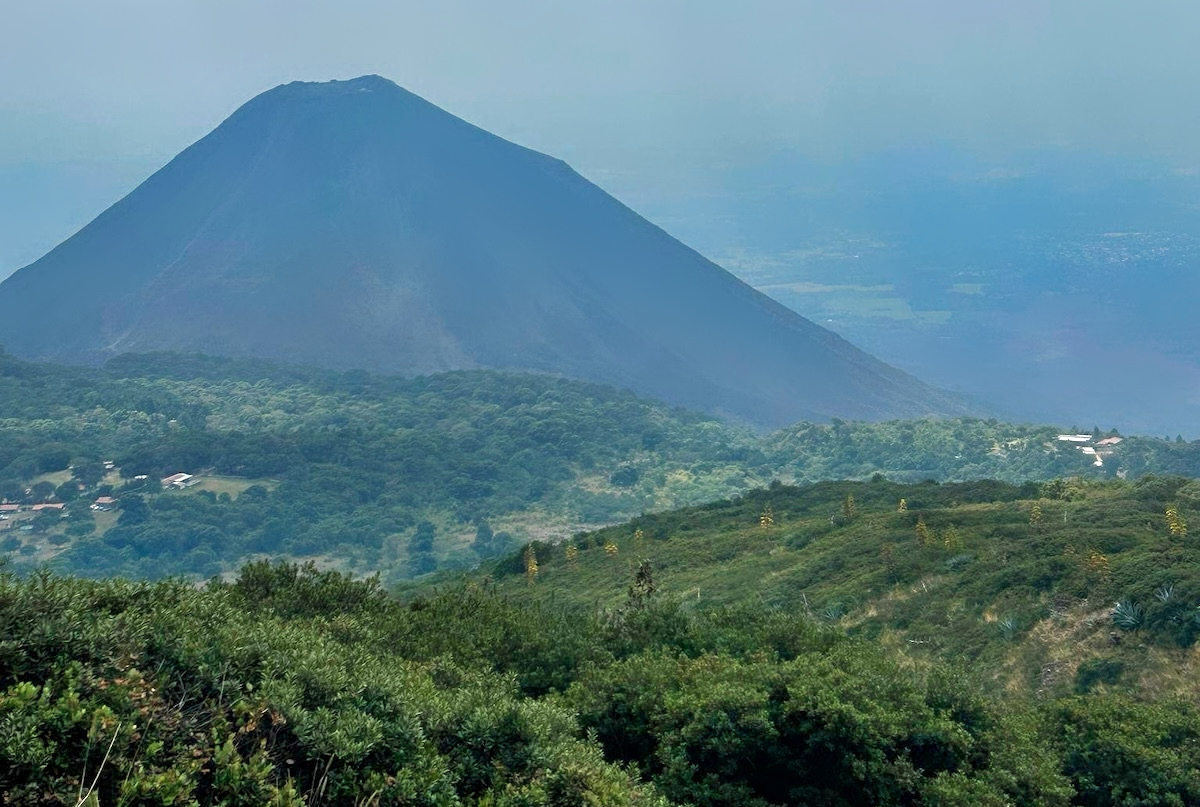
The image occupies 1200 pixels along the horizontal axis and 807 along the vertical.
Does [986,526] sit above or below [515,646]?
above

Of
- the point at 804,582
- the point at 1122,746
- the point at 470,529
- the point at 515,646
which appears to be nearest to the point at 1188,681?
the point at 1122,746

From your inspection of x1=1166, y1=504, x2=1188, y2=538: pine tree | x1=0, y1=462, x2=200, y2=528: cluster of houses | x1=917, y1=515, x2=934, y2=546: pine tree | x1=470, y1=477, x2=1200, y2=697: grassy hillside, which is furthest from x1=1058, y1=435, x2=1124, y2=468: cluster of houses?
x1=0, y1=462, x2=200, y2=528: cluster of houses

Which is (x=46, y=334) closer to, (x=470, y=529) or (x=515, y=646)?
(x=470, y=529)

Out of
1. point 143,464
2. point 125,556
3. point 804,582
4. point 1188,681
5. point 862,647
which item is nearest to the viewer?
point 862,647

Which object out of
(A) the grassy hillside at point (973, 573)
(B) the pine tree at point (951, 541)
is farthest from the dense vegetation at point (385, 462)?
(B) the pine tree at point (951, 541)

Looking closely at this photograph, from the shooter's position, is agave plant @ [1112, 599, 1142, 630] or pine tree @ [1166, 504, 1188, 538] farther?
pine tree @ [1166, 504, 1188, 538]

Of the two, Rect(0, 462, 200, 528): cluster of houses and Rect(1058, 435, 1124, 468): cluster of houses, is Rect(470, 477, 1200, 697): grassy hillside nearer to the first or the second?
Rect(1058, 435, 1124, 468): cluster of houses

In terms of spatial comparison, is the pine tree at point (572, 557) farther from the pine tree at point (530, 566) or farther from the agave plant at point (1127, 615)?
the agave plant at point (1127, 615)

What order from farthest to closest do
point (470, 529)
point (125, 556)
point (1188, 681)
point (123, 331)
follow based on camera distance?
1. point (123, 331)
2. point (470, 529)
3. point (125, 556)
4. point (1188, 681)
